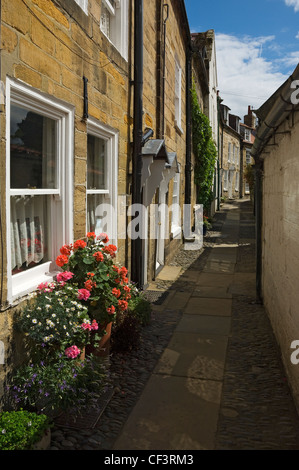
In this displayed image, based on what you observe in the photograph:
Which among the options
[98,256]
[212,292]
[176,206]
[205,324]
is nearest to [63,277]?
[98,256]

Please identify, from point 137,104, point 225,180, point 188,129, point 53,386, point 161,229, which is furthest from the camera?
point 225,180

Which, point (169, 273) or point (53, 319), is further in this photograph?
point (169, 273)

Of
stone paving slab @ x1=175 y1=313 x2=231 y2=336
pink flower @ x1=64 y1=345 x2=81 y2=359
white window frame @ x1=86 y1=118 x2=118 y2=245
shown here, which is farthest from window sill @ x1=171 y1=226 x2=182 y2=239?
pink flower @ x1=64 y1=345 x2=81 y2=359

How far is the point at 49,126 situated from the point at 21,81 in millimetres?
861

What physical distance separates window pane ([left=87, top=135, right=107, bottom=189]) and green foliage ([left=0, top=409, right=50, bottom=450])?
310cm

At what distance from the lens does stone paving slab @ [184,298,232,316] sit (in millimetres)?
7121

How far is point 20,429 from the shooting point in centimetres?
287

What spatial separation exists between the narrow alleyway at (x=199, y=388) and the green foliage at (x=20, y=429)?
1.11ft

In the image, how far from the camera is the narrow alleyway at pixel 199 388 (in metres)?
3.35

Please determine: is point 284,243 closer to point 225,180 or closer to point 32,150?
point 32,150

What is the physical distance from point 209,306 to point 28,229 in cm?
428

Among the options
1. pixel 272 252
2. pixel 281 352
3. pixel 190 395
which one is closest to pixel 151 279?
pixel 272 252

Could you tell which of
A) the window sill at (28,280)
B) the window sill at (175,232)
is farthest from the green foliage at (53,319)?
the window sill at (175,232)

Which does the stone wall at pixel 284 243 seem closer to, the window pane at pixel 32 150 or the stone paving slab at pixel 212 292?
the stone paving slab at pixel 212 292
